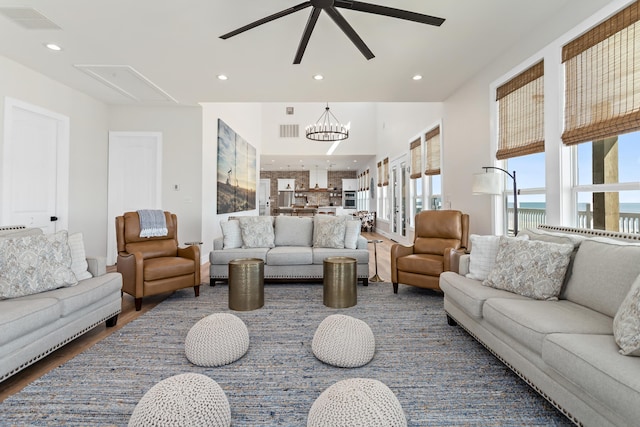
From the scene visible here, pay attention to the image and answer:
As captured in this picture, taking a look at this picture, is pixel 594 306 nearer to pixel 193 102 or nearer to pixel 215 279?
pixel 215 279

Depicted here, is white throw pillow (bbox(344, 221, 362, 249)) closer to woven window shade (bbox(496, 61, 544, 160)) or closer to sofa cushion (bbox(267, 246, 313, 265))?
sofa cushion (bbox(267, 246, 313, 265))

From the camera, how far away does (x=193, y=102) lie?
5227mm

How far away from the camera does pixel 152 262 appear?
3.51 m

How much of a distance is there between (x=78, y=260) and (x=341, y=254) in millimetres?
2800

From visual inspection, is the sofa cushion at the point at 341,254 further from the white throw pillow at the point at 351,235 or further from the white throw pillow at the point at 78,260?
the white throw pillow at the point at 78,260

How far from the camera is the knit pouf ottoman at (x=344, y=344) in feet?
6.82

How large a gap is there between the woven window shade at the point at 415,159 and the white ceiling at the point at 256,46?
1.89 meters

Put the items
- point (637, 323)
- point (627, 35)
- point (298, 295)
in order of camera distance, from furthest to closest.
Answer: point (298, 295)
point (627, 35)
point (637, 323)

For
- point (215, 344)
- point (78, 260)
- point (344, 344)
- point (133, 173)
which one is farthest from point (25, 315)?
point (133, 173)

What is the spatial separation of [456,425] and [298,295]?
239cm

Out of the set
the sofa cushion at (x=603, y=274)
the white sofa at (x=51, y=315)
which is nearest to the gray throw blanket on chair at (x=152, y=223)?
the white sofa at (x=51, y=315)

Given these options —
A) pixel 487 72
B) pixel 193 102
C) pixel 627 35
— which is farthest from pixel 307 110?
pixel 627 35

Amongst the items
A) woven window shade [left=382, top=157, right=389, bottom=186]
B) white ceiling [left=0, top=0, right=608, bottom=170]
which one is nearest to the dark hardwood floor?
white ceiling [left=0, top=0, right=608, bottom=170]

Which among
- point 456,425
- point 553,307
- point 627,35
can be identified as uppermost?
point 627,35
